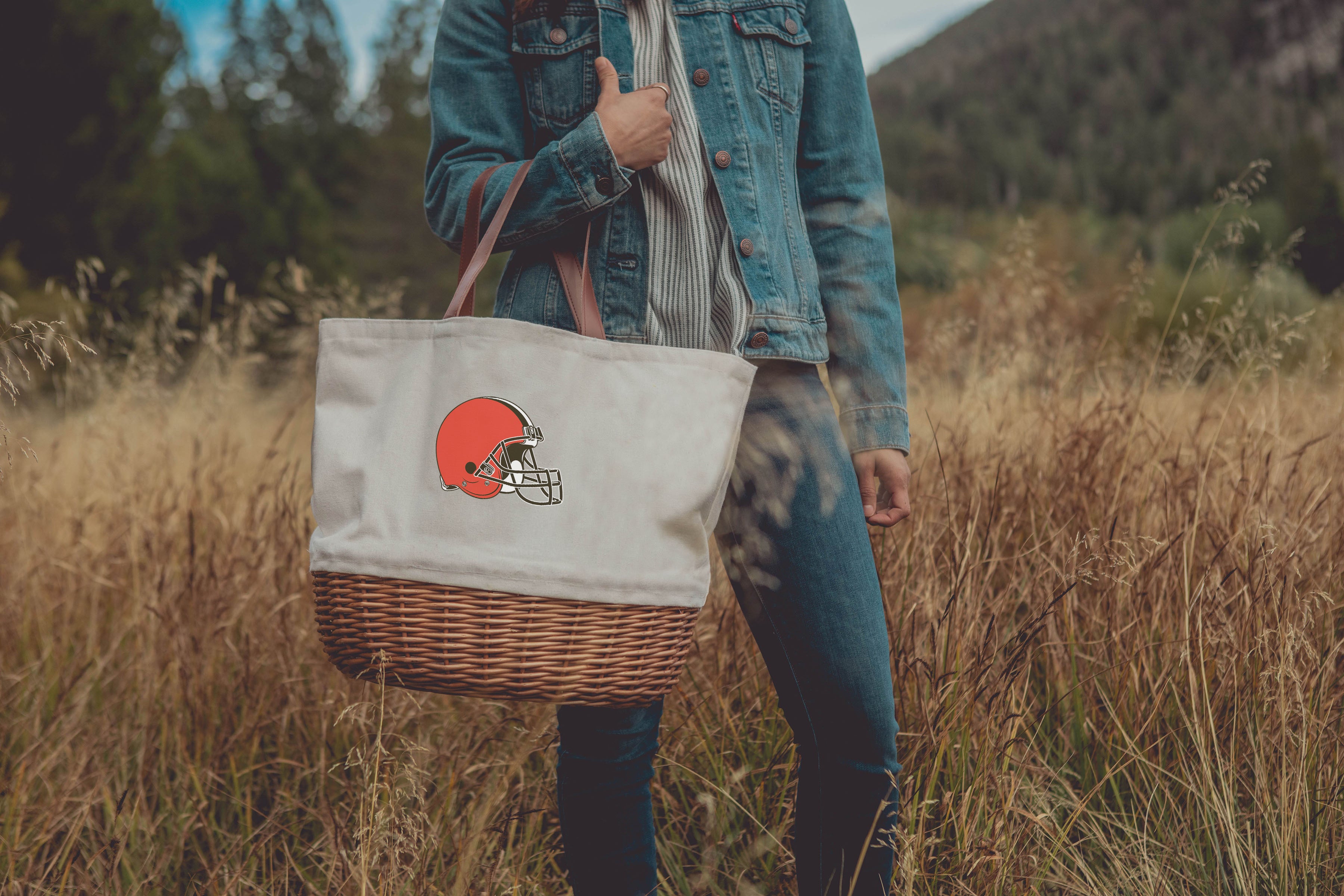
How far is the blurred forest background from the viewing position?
8562mm

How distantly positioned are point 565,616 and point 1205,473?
161 cm

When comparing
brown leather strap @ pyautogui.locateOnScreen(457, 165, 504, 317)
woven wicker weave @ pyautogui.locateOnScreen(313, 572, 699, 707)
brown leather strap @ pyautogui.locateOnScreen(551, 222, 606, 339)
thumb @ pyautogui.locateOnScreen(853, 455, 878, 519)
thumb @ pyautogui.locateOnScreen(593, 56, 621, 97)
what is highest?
thumb @ pyautogui.locateOnScreen(593, 56, 621, 97)

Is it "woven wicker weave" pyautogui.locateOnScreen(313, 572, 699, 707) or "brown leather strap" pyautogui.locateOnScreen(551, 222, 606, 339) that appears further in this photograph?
"brown leather strap" pyautogui.locateOnScreen(551, 222, 606, 339)

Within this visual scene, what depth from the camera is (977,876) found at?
1366 millimetres

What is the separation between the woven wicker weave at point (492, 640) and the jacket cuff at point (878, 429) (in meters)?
0.41

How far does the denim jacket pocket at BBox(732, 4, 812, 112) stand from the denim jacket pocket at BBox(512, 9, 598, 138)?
215 mm

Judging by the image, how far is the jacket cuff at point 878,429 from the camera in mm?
1251

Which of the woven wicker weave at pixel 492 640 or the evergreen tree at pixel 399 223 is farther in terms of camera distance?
the evergreen tree at pixel 399 223

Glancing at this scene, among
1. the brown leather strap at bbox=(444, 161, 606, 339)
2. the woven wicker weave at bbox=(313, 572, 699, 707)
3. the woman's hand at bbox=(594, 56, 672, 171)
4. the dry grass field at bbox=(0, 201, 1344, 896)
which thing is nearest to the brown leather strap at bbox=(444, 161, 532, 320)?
the brown leather strap at bbox=(444, 161, 606, 339)

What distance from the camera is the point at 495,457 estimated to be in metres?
1.00

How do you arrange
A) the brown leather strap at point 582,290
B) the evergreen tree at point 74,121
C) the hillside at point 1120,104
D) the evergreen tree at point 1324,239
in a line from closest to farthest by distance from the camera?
1. the brown leather strap at point 582,290
2. the evergreen tree at point 1324,239
3. the evergreen tree at point 74,121
4. the hillside at point 1120,104

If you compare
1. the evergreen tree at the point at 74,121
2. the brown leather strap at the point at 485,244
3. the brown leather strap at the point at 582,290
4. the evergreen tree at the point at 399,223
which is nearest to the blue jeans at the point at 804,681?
the brown leather strap at the point at 582,290

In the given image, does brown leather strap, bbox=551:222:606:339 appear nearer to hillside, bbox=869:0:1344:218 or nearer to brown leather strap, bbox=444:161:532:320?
brown leather strap, bbox=444:161:532:320

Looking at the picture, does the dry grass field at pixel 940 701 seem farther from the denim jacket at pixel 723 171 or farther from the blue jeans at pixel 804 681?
the denim jacket at pixel 723 171
